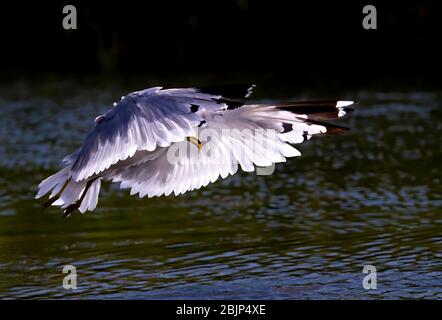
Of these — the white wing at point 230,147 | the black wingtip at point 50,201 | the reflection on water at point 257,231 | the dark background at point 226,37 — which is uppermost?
the dark background at point 226,37

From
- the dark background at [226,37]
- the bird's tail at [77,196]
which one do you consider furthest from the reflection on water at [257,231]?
the dark background at [226,37]

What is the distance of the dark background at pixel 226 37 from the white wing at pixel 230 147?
22.6m

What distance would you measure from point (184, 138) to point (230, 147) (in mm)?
725

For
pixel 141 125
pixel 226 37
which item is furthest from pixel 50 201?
pixel 226 37

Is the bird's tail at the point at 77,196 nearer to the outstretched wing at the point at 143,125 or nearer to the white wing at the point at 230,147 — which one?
the white wing at the point at 230,147

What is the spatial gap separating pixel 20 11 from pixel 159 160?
30.6 m

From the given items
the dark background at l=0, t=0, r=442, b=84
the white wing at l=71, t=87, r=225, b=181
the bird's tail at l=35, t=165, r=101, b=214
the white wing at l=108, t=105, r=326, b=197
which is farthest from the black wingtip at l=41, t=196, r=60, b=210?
the dark background at l=0, t=0, r=442, b=84

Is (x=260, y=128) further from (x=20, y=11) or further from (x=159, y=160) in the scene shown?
(x=20, y=11)

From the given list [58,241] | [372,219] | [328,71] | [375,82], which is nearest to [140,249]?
[58,241]

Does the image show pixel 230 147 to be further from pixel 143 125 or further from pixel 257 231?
pixel 257 231

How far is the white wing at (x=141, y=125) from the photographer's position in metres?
7.97

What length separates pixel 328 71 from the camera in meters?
32.3

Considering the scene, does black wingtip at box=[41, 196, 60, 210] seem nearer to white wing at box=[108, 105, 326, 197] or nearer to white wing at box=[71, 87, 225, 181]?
white wing at box=[108, 105, 326, 197]
